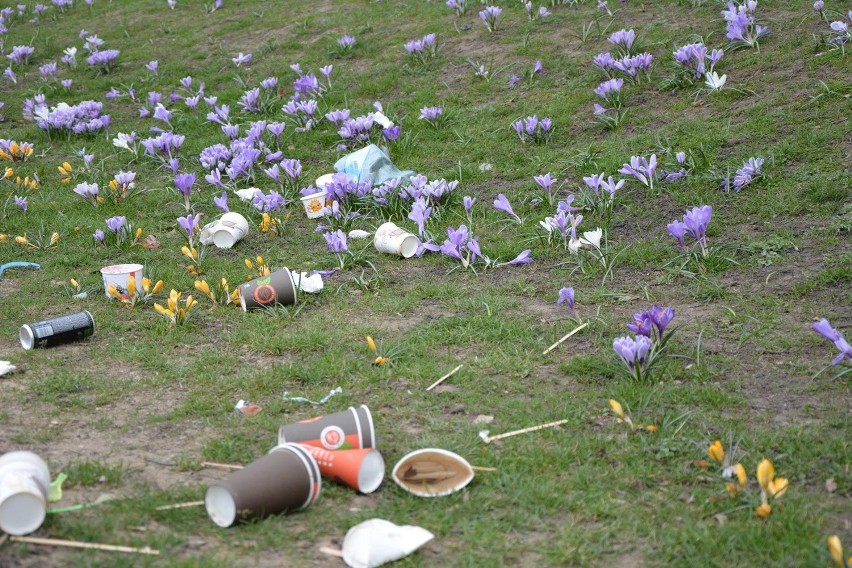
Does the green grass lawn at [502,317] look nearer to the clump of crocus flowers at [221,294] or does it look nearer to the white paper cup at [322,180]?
the clump of crocus flowers at [221,294]

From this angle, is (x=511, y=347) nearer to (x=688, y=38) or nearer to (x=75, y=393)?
(x=75, y=393)

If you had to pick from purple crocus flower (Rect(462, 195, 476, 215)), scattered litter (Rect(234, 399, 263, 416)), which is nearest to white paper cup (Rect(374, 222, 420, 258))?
purple crocus flower (Rect(462, 195, 476, 215))

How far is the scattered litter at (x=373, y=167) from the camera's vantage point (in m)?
6.56

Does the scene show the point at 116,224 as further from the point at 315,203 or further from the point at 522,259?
the point at 522,259

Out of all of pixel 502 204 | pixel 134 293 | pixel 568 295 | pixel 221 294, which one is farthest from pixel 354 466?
pixel 502 204

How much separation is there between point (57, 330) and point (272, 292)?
3.63 feet

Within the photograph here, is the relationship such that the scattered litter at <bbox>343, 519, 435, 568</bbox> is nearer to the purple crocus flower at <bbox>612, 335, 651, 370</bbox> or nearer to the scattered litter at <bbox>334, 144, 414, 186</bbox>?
the purple crocus flower at <bbox>612, 335, 651, 370</bbox>

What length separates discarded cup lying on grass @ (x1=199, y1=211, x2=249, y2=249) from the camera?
234 inches

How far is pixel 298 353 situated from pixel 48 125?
5354mm

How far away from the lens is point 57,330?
14.9 feet

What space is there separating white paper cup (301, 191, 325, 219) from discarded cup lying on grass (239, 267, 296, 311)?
146cm

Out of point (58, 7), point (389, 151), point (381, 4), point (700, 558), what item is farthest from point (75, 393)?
point (58, 7)

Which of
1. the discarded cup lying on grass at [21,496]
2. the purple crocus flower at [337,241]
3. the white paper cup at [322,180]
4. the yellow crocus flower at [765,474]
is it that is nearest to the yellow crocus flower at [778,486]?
the yellow crocus flower at [765,474]

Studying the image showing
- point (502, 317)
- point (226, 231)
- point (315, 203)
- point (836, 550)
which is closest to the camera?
point (836, 550)
